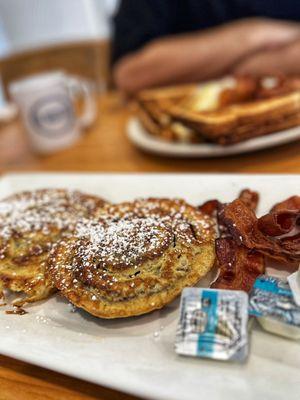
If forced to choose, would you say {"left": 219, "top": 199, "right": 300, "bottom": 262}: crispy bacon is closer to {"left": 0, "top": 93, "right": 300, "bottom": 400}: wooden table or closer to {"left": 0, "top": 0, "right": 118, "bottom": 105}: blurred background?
{"left": 0, "top": 93, "right": 300, "bottom": 400}: wooden table

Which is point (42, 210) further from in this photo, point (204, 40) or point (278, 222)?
point (204, 40)

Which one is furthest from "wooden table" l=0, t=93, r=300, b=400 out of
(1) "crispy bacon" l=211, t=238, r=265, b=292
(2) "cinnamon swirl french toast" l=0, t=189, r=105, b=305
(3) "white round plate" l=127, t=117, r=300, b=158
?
(1) "crispy bacon" l=211, t=238, r=265, b=292

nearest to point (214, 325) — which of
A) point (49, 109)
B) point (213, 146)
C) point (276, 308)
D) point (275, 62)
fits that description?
point (276, 308)

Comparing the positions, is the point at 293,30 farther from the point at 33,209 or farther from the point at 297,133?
the point at 33,209

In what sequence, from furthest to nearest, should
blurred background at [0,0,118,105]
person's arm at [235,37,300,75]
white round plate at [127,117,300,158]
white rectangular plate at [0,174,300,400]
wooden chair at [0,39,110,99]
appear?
blurred background at [0,0,118,105] → wooden chair at [0,39,110,99] → person's arm at [235,37,300,75] → white round plate at [127,117,300,158] → white rectangular plate at [0,174,300,400]

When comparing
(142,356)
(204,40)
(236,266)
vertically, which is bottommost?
(142,356)

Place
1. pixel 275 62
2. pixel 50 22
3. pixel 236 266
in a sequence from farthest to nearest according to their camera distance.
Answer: pixel 50 22 → pixel 275 62 → pixel 236 266

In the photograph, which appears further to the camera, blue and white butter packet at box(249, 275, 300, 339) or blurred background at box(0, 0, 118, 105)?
blurred background at box(0, 0, 118, 105)

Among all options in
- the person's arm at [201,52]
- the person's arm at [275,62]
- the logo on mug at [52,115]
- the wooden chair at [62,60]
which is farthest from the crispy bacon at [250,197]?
the wooden chair at [62,60]
